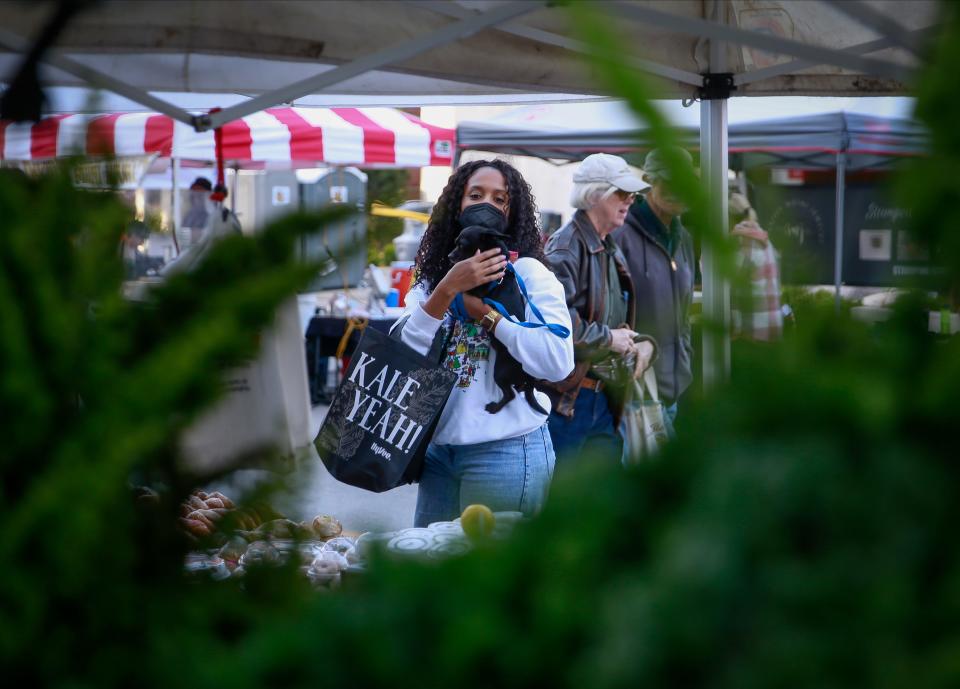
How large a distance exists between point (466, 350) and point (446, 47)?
0.89 meters

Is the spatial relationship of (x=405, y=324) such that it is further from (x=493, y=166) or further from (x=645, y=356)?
(x=645, y=356)

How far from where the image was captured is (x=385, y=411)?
2.99 m

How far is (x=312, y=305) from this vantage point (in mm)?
9602

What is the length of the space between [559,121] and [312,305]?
8.92 feet

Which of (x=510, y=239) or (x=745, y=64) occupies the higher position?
(x=745, y=64)

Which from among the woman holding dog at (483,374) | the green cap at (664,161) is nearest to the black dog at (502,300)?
the woman holding dog at (483,374)

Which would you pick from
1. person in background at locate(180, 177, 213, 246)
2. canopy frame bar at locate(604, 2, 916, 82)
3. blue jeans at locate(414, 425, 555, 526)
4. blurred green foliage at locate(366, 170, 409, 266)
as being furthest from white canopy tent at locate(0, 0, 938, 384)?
person in background at locate(180, 177, 213, 246)

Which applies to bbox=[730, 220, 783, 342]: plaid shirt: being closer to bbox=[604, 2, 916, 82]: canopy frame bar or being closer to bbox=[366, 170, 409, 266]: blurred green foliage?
bbox=[366, 170, 409, 266]: blurred green foliage

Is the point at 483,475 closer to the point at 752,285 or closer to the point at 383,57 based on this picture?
the point at 383,57

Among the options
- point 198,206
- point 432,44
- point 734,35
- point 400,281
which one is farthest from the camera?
point 198,206

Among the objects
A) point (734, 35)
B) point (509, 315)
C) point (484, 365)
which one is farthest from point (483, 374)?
point (734, 35)

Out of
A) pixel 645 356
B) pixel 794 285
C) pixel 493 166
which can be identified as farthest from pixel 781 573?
pixel 645 356

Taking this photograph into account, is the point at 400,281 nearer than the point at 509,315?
No

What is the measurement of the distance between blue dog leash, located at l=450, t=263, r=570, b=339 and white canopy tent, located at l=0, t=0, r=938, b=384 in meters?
0.60
